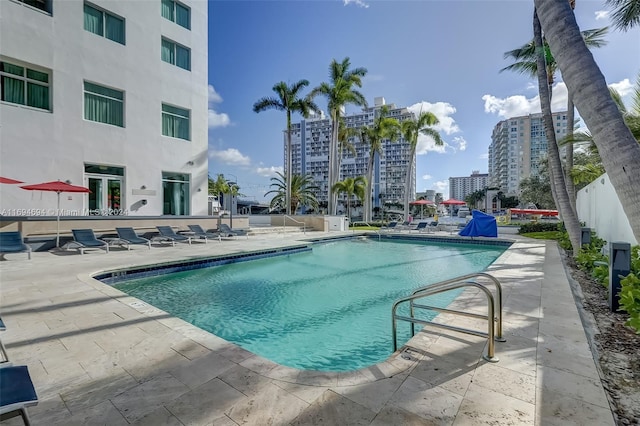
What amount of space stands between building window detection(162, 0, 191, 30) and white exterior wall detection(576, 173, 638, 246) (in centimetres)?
2216

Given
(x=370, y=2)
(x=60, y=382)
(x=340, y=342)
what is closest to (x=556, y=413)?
(x=340, y=342)

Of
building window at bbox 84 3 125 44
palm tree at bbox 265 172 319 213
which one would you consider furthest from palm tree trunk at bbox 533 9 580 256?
palm tree at bbox 265 172 319 213

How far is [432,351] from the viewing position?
3650mm

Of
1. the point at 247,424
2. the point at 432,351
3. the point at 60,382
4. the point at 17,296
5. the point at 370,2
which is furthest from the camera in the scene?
the point at 370,2

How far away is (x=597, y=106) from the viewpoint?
354 cm

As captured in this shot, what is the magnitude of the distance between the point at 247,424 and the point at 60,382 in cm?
214

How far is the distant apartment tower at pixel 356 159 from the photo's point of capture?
317ft

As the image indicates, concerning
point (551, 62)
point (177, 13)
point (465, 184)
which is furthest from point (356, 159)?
point (465, 184)

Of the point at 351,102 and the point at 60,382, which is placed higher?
the point at 351,102

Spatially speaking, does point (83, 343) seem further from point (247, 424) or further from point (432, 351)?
point (432, 351)

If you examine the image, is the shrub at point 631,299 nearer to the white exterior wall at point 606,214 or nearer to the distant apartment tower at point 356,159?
the white exterior wall at point 606,214

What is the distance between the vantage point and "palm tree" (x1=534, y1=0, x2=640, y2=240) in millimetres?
3283

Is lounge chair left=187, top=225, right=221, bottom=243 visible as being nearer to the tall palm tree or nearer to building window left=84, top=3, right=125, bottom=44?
building window left=84, top=3, right=125, bottom=44

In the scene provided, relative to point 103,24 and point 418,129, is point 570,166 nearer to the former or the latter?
point 418,129
